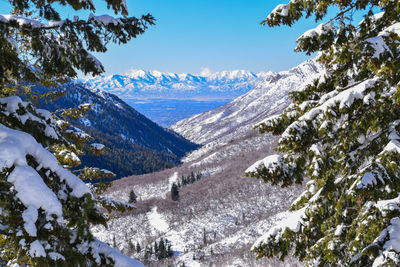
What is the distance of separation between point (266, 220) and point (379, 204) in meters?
104

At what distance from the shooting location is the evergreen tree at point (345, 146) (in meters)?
4.65

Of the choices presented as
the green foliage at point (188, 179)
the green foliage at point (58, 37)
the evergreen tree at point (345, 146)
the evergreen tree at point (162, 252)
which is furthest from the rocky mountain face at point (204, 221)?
the green foliage at point (58, 37)

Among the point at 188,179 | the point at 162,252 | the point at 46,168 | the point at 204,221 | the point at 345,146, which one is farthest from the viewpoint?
the point at 188,179

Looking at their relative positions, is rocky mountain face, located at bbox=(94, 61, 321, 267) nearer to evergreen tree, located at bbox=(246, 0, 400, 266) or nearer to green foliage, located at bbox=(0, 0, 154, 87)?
evergreen tree, located at bbox=(246, 0, 400, 266)

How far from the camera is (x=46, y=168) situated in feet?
12.1

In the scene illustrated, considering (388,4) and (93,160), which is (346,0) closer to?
(388,4)

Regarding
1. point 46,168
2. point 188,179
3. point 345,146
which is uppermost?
point 46,168

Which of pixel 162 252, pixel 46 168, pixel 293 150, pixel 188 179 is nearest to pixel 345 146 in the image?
pixel 293 150

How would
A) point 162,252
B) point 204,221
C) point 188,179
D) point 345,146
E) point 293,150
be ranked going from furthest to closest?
1. point 188,179
2. point 204,221
3. point 162,252
4. point 293,150
5. point 345,146

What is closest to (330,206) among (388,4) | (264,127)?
(264,127)

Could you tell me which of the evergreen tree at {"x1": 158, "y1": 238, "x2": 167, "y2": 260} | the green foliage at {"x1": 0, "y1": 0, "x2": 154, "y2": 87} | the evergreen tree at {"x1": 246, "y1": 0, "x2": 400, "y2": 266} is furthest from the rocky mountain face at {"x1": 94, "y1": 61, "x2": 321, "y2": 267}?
the green foliage at {"x1": 0, "y1": 0, "x2": 154, "y2": 87}

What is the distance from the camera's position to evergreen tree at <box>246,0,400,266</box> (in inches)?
183

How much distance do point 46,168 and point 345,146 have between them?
5923mm

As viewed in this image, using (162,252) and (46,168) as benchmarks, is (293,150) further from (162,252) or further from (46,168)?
(162,252)
